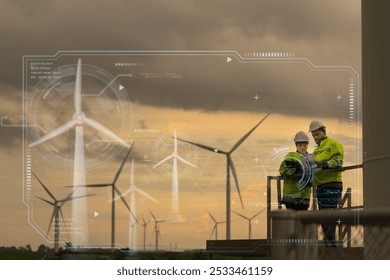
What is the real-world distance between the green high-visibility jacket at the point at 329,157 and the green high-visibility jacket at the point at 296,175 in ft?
0.60

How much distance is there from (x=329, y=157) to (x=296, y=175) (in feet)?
1.88

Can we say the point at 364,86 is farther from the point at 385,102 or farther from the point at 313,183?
the point at 313,183

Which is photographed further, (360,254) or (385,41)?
(385,41)

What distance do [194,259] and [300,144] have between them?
2.71 metres

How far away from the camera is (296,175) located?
1218 cm

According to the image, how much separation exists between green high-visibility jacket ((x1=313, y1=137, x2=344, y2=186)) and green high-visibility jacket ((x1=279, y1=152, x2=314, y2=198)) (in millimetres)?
184

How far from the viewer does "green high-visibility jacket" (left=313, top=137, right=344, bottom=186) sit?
12195 millimetres

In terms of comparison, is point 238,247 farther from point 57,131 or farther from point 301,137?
point 57,131

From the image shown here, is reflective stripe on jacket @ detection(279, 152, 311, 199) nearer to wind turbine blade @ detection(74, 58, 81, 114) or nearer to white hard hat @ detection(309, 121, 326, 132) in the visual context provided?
white hard hat @ detection(309, 121, 326, 132)

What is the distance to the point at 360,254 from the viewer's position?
32.8 ft

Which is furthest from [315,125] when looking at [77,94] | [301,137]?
[77,94]

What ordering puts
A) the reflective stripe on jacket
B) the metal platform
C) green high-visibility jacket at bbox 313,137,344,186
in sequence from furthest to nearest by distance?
1. green high-visibility jacket at bbox 313,137,344,186
2. the reflective stripe on jacket
3. the metal platform

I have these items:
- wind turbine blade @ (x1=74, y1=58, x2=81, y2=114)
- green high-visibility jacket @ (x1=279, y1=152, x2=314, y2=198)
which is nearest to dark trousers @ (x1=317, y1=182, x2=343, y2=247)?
green high-visibility jacket @ (x1=279, y1=152, x2=314, y2=198)
